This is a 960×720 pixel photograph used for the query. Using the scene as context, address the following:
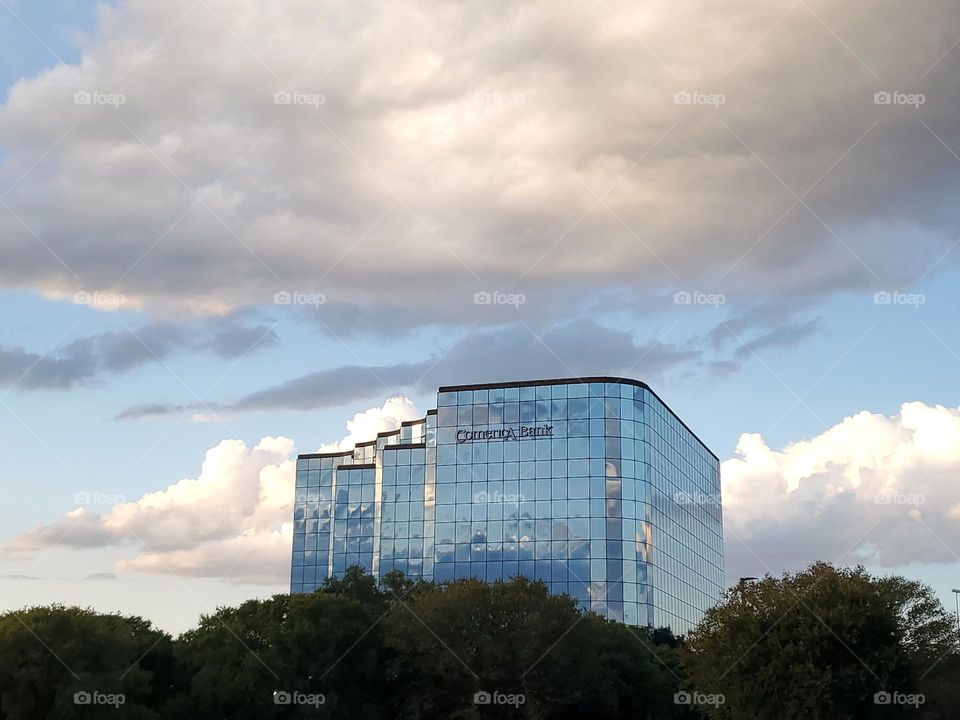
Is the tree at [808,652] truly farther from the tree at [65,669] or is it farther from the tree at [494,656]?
the tree at [65,669]

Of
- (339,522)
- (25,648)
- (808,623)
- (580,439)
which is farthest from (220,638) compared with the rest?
(339,522)

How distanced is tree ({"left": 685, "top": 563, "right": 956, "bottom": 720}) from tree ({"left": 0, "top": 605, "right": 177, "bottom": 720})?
34210mm

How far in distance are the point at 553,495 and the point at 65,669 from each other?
65174 millimetres

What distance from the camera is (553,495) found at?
400 feet

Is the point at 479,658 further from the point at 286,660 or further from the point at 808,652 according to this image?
the point at 808,652

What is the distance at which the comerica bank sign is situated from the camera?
123875 mm

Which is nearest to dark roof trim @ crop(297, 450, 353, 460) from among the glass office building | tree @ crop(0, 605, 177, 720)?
the glass office building

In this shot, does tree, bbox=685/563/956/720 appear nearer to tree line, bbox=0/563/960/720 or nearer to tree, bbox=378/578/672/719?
tree line, bbox=0/563/960/720

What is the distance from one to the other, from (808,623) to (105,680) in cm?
4055

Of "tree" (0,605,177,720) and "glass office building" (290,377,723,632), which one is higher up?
"glass office building" (290,377,723,632)

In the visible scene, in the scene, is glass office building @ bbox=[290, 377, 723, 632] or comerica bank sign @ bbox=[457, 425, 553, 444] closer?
glass office building @ bbox=[290, 377, 723, 632]

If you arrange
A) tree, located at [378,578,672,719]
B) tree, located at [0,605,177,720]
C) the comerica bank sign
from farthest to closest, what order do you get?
the comerica bank sign
tree, located at [378,578,672,719]
tree, located at [0,605,177,720]

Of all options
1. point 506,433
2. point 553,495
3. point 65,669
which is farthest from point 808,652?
point 506,433

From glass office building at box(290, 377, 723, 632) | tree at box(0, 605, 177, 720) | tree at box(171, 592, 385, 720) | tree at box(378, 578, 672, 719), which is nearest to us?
tree at box(0, 605, 177, 720)
